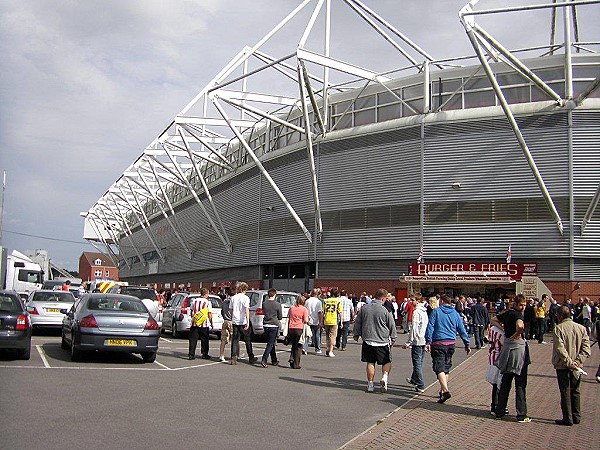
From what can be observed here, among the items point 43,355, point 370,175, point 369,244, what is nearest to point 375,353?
point 43,355

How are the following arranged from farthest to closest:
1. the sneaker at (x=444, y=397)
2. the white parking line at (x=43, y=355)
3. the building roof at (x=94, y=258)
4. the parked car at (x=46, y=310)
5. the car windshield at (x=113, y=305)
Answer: the building roof at (x=94, y=258), the parked car at (x=46, y=310), the car windshield at (x=113, y=305), the white parking line at (x=43, y=355), the sneaker at (x=444, y=397)

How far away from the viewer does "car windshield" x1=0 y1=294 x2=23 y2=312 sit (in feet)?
40.2

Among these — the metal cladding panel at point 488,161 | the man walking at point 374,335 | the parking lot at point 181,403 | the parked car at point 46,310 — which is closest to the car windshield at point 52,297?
the parked car at point 46,310

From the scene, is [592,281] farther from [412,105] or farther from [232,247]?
[232,247]

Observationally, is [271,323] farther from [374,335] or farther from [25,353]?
[25,353]

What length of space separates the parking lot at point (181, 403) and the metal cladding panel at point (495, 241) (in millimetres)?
17663

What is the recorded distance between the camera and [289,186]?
128ft

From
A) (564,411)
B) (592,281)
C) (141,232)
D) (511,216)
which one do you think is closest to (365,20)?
(511,216)

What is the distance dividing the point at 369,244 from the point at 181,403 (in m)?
25.5

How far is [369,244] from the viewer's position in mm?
33844

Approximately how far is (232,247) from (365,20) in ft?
64.0

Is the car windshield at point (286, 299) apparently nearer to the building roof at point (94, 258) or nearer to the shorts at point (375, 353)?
the shorts at point (375, 353)

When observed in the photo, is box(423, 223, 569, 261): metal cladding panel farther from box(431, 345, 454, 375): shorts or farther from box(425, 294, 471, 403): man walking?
box(431, 345, 454, 375): shorts

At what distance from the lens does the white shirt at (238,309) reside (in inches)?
549
